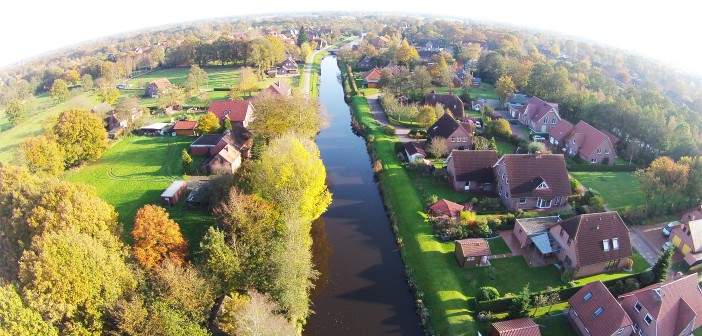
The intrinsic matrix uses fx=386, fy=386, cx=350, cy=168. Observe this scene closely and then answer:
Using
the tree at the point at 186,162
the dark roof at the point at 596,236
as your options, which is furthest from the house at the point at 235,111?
the dark roof at the point at 596,236

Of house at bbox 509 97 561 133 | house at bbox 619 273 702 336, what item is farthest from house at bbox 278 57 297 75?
house at bbox 619 273 702 336

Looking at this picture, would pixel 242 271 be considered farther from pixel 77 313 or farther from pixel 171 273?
pixel 77 313

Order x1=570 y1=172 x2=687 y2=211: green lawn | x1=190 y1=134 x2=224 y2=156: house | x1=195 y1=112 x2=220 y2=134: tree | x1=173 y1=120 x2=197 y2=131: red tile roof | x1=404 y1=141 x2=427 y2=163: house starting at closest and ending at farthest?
x1=570 y1=172 x2=687 y2=211: green lawn
x1=404 y1=141 x2=427 y2=163: house
x1=190 y1=134 x2=224 y2=156: house
x1=195 y1=112 x2=220 y2=134: tree
x1=173 y1=120 x2=197 y2=131: red tile roof

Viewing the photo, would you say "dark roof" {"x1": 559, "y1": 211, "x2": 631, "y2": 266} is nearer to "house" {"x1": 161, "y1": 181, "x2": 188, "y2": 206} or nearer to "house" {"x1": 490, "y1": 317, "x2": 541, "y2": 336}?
"house" {"x1": 490, "y1": 317, "x2": 541, "y2": 336}

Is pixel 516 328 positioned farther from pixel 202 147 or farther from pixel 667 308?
pixel 202 147

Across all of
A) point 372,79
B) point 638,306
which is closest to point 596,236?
point 638,306

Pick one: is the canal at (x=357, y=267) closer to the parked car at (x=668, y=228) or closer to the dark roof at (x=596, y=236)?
the dark roof at (x=596, y=236)

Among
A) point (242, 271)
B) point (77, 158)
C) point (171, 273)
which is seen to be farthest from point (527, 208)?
point (77, 158)
